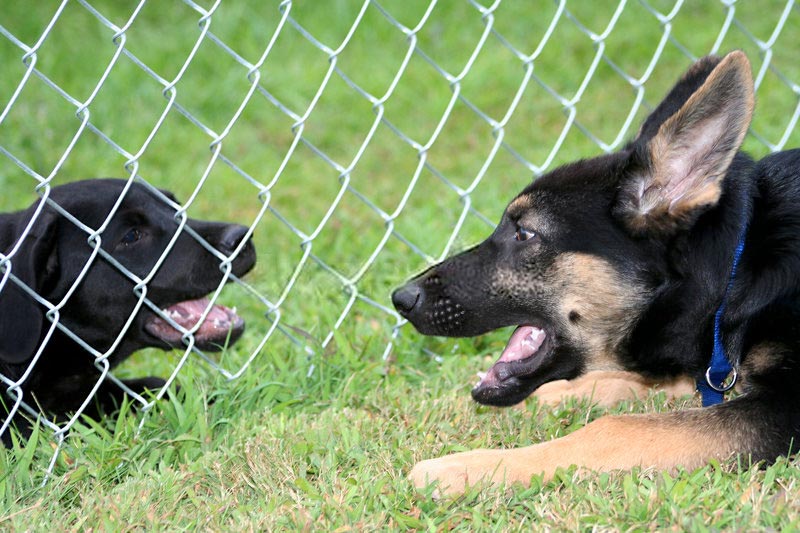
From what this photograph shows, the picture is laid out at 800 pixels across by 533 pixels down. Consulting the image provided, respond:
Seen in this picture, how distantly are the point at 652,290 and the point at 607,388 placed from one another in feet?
1.95

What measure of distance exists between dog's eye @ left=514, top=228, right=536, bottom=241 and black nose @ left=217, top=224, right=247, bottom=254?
1218 mm

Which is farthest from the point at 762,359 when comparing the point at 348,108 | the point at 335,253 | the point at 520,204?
the point at 348,108

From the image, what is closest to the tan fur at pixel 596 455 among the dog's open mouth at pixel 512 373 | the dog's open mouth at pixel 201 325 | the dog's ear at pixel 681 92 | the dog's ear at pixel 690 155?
the dog's open mouth at pixel 512 373

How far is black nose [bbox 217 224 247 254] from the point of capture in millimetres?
4043

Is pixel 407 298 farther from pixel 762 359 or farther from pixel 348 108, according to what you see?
pixel 348 108

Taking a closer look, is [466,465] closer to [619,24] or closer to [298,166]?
[298,166]

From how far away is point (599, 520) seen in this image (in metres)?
2.66

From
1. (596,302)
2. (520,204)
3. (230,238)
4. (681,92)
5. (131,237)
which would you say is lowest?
(131,237)

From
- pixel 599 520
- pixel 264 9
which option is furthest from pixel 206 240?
pixel 264 9

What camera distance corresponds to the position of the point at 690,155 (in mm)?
3150

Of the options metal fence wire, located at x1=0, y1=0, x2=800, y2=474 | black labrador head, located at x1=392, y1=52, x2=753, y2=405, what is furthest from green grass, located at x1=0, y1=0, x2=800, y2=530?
black labrador head, located at x1=392, y1=52, x2=753, y2=405

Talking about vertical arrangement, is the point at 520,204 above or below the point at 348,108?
above

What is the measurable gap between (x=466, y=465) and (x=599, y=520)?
0.50 meters

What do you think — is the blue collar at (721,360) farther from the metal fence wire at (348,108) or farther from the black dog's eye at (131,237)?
the black dog's eye at (131,237)
